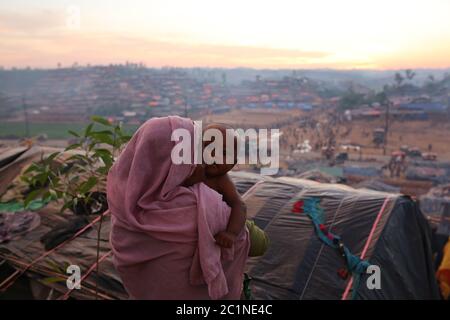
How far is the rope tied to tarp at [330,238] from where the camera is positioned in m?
1.88

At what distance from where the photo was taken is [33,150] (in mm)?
3131

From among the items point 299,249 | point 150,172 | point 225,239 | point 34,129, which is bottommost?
point 34,129

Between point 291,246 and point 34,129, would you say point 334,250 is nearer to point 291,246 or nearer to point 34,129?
point 291,246

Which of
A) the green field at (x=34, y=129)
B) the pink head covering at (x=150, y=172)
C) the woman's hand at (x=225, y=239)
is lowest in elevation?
the green field at (x=34, y=129)

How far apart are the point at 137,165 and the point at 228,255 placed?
255mm

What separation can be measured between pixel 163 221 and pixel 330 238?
62.9 inches

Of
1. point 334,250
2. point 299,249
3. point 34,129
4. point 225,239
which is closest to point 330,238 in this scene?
point 334,250

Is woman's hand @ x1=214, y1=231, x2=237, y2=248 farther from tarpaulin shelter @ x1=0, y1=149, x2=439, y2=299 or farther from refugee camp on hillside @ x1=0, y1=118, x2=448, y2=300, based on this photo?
tarpaulin shelter @ x1=0, y1=149, x2=439, y2=299

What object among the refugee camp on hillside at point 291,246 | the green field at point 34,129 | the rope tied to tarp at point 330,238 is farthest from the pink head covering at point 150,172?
the green field at point 34,129

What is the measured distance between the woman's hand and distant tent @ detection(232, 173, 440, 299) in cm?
118

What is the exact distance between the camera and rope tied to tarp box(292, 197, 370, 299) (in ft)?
6.15

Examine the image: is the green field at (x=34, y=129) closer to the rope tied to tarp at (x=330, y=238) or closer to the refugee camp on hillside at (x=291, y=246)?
the refugee camp on hillside at (x=291, y=246)

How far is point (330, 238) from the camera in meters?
2.08

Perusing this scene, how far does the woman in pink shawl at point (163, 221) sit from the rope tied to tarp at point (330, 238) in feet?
4.26
